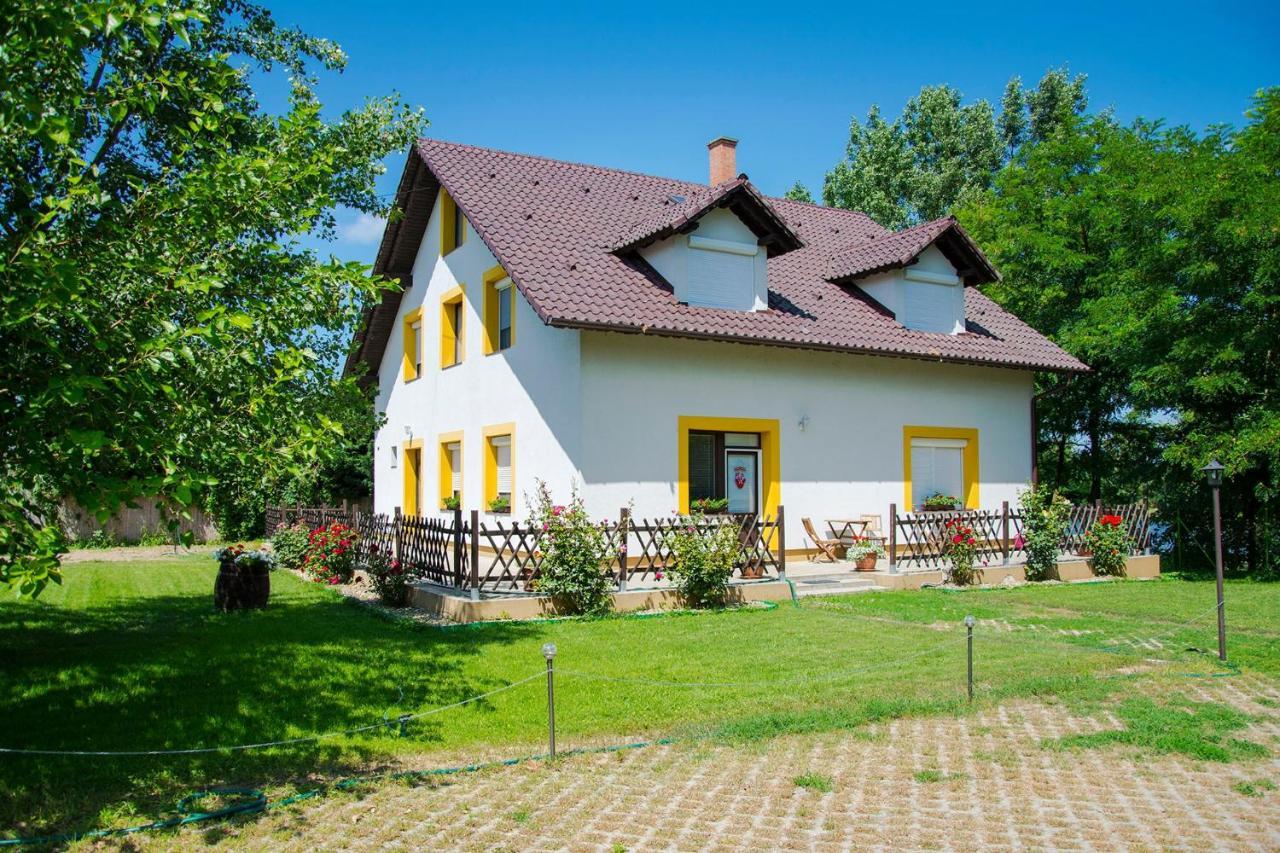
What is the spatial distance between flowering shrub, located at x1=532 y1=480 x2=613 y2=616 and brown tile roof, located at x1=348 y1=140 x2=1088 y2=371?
332 cm

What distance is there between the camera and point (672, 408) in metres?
16.4

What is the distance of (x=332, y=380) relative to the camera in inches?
360

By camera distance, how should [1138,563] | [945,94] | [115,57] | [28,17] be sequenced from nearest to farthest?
1. [28,17]
2. [115,57]
3. [1138,563]
4. [945,94]

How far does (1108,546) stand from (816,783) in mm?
13587

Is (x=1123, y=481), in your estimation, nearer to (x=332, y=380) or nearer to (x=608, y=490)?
(x=608, y=490)

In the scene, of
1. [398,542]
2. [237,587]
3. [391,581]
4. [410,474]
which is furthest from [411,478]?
[237,587]

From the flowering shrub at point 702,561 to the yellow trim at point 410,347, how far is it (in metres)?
10.9

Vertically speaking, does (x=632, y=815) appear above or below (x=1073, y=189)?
below

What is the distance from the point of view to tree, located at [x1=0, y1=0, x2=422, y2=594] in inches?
207

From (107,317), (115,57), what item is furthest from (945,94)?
(107,317)

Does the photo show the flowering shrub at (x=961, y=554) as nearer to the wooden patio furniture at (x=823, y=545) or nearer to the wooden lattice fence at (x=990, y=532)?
the wooden lattice fence at (x=990, y=532)

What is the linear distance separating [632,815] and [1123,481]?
63.8ft

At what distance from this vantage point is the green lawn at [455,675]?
6422mm

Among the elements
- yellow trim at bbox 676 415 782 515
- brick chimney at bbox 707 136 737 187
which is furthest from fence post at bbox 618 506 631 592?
brick chimney at bbox 707 136 737 187
